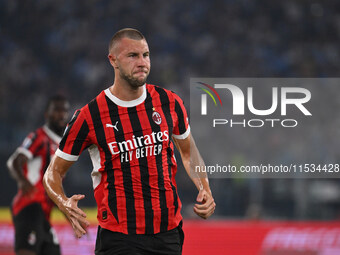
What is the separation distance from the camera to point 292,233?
8.99m

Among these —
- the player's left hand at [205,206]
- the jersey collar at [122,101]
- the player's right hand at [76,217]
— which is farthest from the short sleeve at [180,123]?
the player's right hand at [76,217]

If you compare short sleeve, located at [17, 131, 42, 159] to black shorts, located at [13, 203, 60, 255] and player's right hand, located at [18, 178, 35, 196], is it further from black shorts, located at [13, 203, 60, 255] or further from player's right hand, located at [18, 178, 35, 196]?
black shorts, located at [13, 203, 60, 255]

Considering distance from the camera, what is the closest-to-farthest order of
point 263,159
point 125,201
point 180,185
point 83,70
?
1. point 125,201
2. point 180,185
3. point 263,159
4. point 83,70

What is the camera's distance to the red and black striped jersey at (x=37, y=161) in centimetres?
629

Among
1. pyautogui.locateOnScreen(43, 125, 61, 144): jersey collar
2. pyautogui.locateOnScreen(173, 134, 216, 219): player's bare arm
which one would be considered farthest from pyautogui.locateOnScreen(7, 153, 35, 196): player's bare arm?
pyautogui.locateOnScreen(173, 134, 216, 219): player's bare arm

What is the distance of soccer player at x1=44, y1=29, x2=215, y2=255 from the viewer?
357 centimetres

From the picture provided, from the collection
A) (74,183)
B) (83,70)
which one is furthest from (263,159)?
(83,70)

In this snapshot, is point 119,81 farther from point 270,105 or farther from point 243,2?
point 243,2

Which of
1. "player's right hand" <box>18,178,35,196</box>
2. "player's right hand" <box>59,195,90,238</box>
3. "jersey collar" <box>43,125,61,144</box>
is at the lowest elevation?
"player's right hand" <box>59,195,90,238</box>

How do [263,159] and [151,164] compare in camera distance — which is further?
[263,159]

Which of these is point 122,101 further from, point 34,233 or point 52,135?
point 34,233

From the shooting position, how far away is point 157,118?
3.74 m

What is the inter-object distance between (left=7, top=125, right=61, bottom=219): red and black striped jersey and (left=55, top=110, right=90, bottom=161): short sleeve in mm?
2751

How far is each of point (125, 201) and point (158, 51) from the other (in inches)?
450
